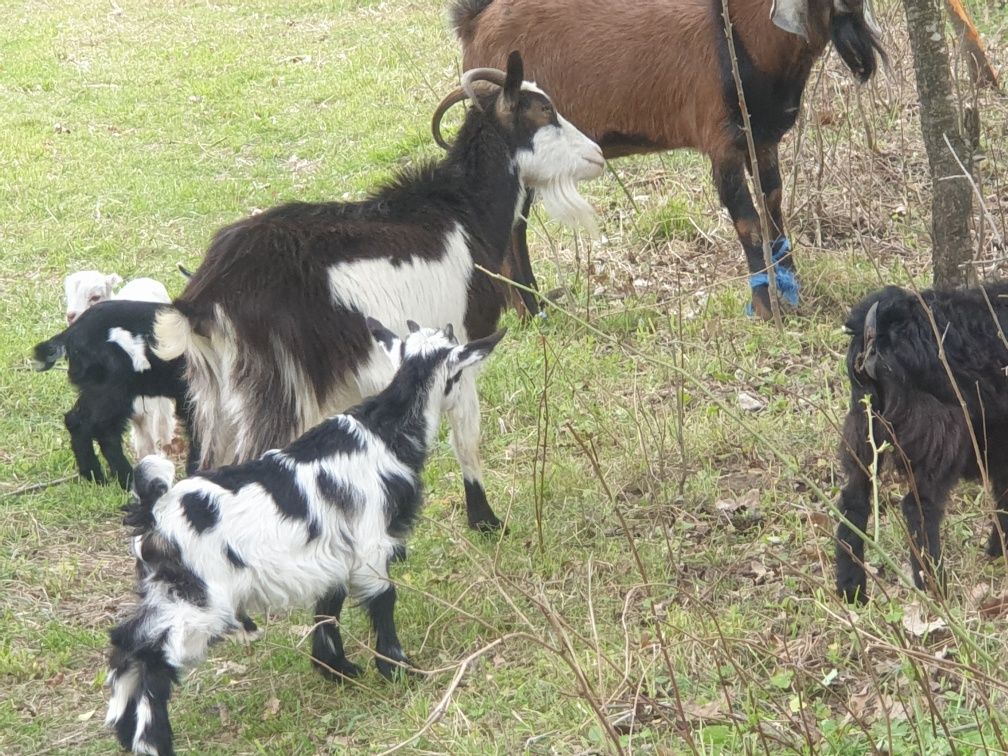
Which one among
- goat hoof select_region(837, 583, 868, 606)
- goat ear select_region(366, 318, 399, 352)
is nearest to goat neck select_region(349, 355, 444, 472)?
goat ear select_region(366, 318, 399, 352)

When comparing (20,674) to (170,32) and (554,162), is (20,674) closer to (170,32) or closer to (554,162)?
(554,162)

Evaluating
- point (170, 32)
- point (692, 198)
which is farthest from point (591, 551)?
point (170, 32)

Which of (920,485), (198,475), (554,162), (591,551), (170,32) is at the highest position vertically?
(170,32)

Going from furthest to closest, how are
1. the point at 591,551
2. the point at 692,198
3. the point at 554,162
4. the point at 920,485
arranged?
the point at 692,198, the point at 554,162, the point at 591,551, the point at 920,485

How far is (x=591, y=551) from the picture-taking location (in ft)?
16.3

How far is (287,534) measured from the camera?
13.2ft

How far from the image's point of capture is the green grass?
3592mm

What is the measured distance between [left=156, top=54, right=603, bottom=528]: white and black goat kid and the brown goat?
155 centimetres

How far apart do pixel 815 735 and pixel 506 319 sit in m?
4.33

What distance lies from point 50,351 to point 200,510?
2.25 metres

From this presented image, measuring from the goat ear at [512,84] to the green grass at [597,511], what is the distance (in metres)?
1.06

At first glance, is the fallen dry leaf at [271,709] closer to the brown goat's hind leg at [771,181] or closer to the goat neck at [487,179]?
the goat neck at [487,179]

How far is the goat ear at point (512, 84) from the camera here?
561cm

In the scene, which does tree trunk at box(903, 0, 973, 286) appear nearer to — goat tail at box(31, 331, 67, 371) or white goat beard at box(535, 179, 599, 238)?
white goat beard at box(535, 179, 599, 238)
